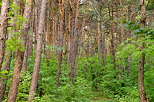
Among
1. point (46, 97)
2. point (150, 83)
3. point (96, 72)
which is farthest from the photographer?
point (96, 72)

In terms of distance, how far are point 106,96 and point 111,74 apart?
218 cm

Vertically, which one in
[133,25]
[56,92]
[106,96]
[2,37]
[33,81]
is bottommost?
[106,96]

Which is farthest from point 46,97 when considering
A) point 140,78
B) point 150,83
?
point 150,83

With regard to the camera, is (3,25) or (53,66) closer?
(3,25)

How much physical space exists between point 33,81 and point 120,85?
812 cm

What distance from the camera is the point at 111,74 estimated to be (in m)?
15.1

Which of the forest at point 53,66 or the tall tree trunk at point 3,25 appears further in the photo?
the forest at point 53,66

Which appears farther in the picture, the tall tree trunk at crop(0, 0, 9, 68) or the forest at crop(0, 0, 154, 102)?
the forest at crop(0, 0, 154, 102)

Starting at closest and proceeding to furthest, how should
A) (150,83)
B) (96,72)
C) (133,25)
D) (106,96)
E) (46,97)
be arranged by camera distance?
(133,25) → (46,97) → (150,83) → (106,96) → (96,72)

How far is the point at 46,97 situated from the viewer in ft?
26.3

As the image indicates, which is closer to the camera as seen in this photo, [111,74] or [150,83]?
[150,83]

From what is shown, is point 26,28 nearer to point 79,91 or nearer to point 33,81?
point 33,81

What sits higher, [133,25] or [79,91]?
[133,25]

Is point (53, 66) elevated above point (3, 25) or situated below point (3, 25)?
below
